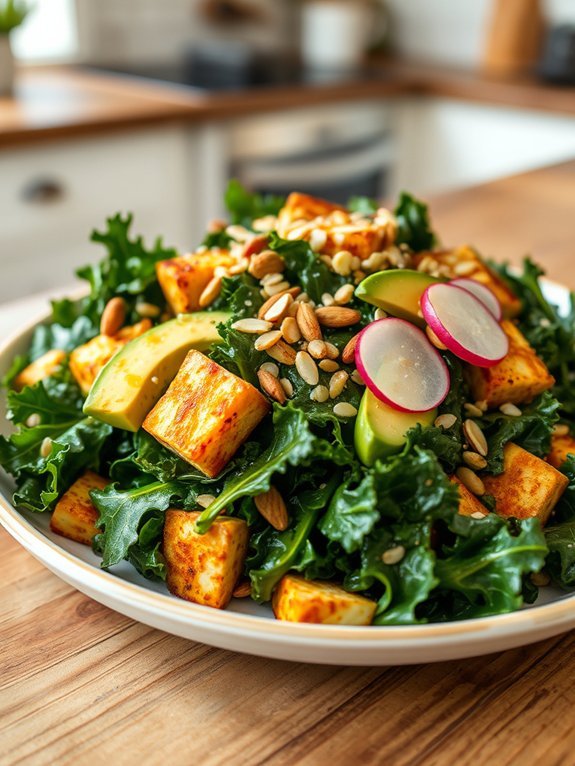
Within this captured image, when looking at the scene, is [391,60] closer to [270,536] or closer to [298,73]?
[298,73]

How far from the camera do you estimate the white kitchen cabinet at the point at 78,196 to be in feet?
9.16

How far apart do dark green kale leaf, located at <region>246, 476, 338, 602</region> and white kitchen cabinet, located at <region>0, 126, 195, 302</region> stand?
210 cm

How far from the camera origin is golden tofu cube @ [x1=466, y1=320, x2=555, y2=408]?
1.17m

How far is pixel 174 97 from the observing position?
329cm

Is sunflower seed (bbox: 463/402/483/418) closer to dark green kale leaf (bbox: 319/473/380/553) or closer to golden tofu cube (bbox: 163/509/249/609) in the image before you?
dark green kale leaf (bbox: 319/473/380/553)

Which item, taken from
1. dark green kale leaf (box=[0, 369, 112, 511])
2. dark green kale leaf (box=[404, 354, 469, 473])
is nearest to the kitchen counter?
dark green kale leaf (box=[0, 369, 112, 511])

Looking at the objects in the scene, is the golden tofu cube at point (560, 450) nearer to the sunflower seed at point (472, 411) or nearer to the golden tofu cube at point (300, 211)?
the sunflower seed at point (472, 411)

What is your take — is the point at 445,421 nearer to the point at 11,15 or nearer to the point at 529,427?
the point at 529,427

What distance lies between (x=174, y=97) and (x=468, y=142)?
146 cm

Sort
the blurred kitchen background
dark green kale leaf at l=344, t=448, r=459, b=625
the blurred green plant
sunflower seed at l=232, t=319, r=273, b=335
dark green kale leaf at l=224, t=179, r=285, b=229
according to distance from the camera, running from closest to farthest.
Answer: dark green kale leaf at l=344, t=448, r=459, b=625 < sunflower seed at l=232, t=319, r=273, b=335 < dark green kale leaf at l=224, t=179, r=285, b=229 < the blurred kitchen background < the blurred green plant

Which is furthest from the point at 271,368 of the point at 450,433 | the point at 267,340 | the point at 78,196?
the point at 78,196

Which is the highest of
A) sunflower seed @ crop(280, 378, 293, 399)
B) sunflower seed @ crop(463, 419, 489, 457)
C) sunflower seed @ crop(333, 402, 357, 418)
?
sunflower seed @ crop(280, 378, 293, 399)

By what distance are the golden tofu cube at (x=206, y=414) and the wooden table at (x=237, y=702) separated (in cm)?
22

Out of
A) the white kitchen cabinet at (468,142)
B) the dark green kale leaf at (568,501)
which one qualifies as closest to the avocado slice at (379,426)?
the dark green kale leaf at (568,501)
